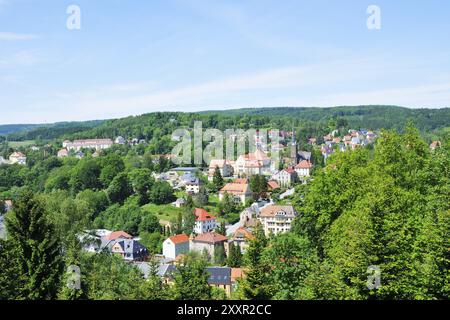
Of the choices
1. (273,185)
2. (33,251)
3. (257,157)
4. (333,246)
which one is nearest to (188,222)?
(273,185)

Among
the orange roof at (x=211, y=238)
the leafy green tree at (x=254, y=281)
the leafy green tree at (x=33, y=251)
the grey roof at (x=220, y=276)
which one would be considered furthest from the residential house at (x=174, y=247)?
the leafy green tree at (x=254, y=281)

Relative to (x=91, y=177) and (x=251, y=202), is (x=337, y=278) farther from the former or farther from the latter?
(x=91, y=177)

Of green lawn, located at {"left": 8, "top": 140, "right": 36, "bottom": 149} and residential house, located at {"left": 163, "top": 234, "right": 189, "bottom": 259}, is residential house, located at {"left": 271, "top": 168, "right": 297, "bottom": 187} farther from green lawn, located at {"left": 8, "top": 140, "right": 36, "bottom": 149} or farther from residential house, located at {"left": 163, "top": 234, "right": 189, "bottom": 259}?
Result: green lawn, located at {"left": 8, "top": 140, "right": 36, "bottom": 149}

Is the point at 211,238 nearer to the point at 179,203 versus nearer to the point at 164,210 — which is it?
the point at 164,210

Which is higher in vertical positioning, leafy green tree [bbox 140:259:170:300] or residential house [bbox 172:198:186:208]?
leafy green tree [bbox 140:259:170:300]

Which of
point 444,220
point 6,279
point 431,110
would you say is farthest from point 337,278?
point 431,110

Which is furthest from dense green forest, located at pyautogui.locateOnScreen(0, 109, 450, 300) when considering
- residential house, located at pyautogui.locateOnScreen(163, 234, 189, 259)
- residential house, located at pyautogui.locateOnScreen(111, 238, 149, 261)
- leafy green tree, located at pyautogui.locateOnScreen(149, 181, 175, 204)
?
leafy green tree, located at pyautogui.locateOnScreen(149, 181, 175, 204)
